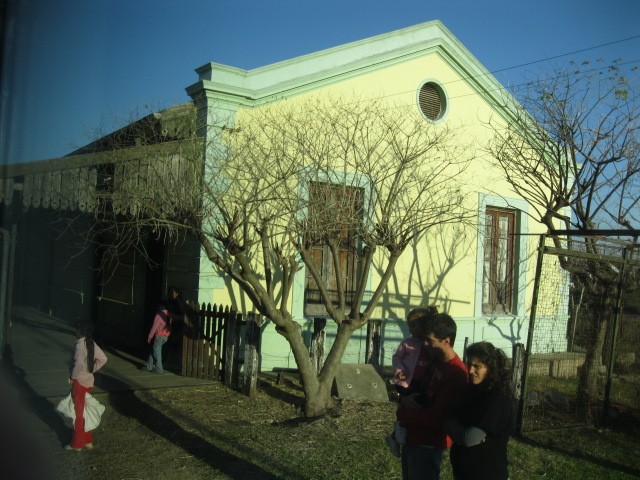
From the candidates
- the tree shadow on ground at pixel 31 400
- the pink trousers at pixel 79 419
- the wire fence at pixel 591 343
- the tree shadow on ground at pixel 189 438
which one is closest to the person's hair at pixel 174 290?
the tree shadow on ground at pixel 189 438

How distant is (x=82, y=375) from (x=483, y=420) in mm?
4129

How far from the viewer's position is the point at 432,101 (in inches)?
517

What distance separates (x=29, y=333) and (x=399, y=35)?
30.1ft

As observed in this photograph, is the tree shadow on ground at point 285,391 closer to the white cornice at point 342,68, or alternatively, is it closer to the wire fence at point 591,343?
the wire fence at point 591,343

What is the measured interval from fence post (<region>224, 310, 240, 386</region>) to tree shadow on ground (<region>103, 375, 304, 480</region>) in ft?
4.30

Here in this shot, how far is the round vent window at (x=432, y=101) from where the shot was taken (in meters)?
13.0

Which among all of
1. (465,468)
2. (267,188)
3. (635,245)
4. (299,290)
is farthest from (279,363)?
(465,468)

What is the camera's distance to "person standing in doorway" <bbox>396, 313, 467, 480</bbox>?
171 inches

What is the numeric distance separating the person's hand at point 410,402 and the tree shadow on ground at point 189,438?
1907 millimetres

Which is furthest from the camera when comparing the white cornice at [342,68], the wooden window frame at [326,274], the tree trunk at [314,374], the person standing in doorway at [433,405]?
the wooden window frame at [326,274]

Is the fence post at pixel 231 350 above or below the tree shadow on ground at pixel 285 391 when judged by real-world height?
above

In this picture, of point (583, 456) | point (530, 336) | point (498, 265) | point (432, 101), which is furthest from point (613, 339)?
point (432, 101)

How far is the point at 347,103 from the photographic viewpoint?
11.4 metres

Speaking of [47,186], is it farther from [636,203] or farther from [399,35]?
[636,203]
